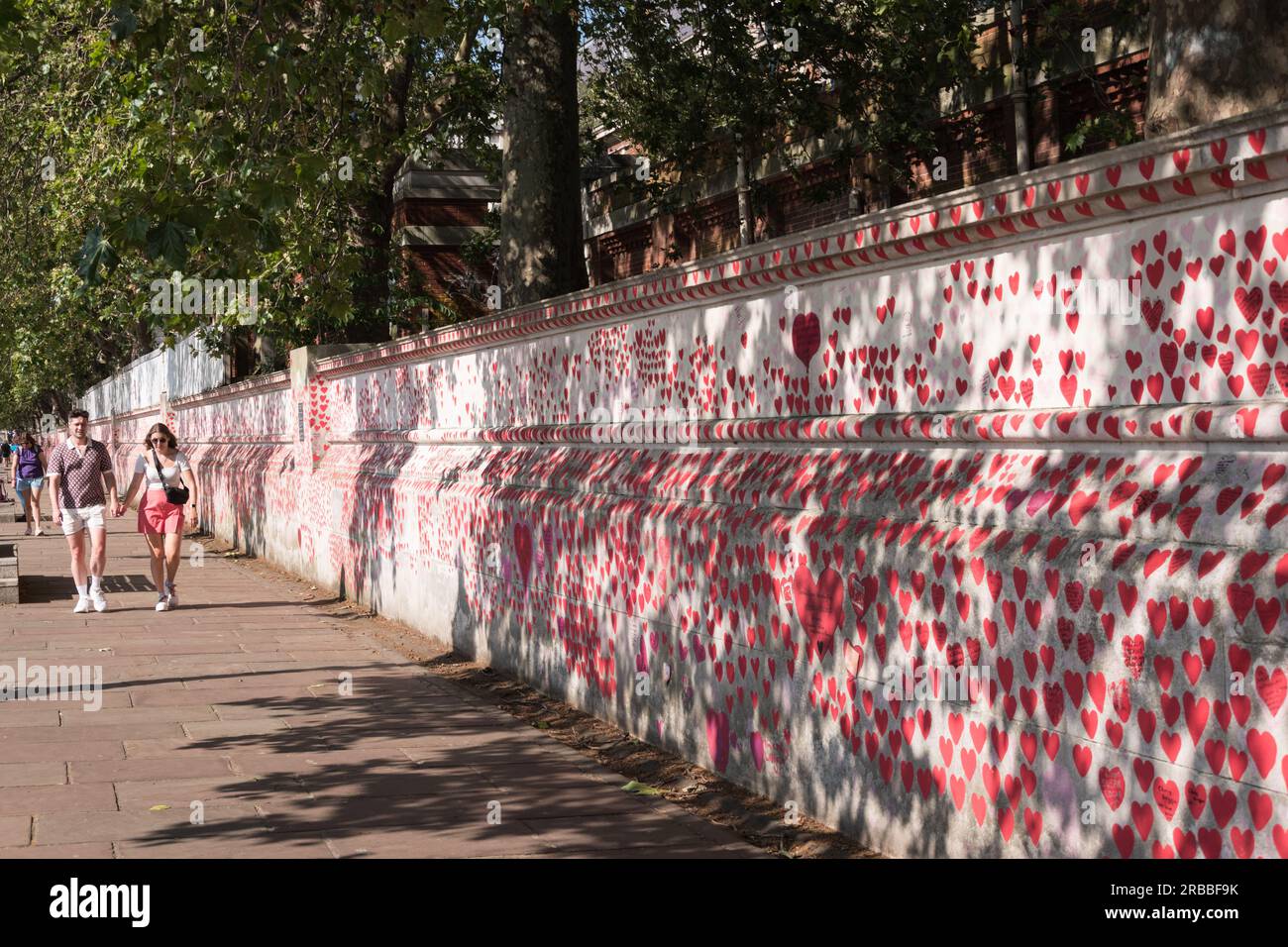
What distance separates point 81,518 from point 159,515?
0.67 m

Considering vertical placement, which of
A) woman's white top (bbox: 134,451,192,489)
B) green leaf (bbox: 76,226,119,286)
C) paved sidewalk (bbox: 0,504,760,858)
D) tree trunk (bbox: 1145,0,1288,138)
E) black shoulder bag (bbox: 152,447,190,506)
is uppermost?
tree trunk (bbox: 1145,0,1288,138)

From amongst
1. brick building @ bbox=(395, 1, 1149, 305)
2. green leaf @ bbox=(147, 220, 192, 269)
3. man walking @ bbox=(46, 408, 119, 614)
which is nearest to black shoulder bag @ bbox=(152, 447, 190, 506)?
man walking @ bbox=(46, 408, 119, 614)

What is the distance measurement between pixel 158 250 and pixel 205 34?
13.8 feet

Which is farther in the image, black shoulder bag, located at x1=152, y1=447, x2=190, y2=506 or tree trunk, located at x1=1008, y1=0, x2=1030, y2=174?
tree trunk, located at x1=1008, y1=0, x2=1030, y2=174

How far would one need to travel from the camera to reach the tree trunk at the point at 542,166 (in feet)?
42.5

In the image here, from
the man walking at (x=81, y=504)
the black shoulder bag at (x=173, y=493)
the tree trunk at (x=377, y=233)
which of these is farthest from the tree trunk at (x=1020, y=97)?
the man walking at (x=81, y=504)

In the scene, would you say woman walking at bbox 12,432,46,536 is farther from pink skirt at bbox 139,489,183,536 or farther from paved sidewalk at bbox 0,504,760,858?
paved sidewalk at bbox 0,504,760,858

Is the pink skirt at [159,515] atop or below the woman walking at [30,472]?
below

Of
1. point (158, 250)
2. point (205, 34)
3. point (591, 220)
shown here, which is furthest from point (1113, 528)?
point (591, 220)

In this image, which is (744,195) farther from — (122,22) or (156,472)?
(122,22)

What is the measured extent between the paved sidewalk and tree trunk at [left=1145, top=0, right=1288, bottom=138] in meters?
3.45

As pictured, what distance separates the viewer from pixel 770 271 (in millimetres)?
6633

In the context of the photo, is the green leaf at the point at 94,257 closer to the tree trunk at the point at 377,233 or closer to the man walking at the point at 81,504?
the man walking at the point at 81,504

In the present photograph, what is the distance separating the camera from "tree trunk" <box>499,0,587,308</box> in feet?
42.5
